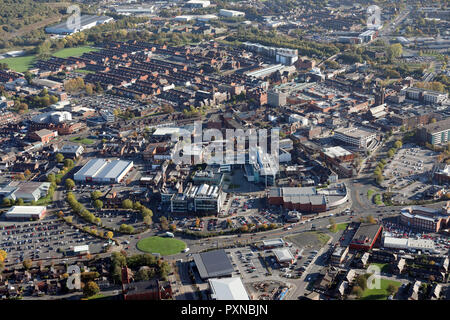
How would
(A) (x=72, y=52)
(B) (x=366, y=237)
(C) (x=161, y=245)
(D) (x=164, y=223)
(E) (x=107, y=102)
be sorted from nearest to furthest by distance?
1. (B) (x=366, y=237)
2. (C) (x=161, y=245)
3. (D) (x=164, y=223)
4. (E) (x=107, y=102)
5. (A) (x=72, y=52)

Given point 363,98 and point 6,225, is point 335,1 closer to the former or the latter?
point 363,98

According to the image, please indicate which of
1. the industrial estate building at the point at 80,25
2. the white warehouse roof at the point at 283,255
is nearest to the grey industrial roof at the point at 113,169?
the white warehouse roof at the point at 283,255

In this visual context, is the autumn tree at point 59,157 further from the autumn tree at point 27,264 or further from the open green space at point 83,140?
the autumn tree at point 27,264

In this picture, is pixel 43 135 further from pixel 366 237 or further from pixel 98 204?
pixel 366 237

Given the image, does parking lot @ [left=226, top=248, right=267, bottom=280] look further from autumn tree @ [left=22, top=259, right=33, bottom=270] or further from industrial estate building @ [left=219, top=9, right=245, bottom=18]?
industrial estate building @ [left=219, top=9, right=245, bottom=18]

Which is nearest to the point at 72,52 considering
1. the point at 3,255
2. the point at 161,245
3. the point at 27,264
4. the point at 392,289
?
the point at 3,255

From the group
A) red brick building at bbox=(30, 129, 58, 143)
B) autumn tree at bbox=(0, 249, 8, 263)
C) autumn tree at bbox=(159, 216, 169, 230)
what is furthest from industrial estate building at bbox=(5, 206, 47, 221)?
red brick building at bbox=(30, 129, 58, 143)
